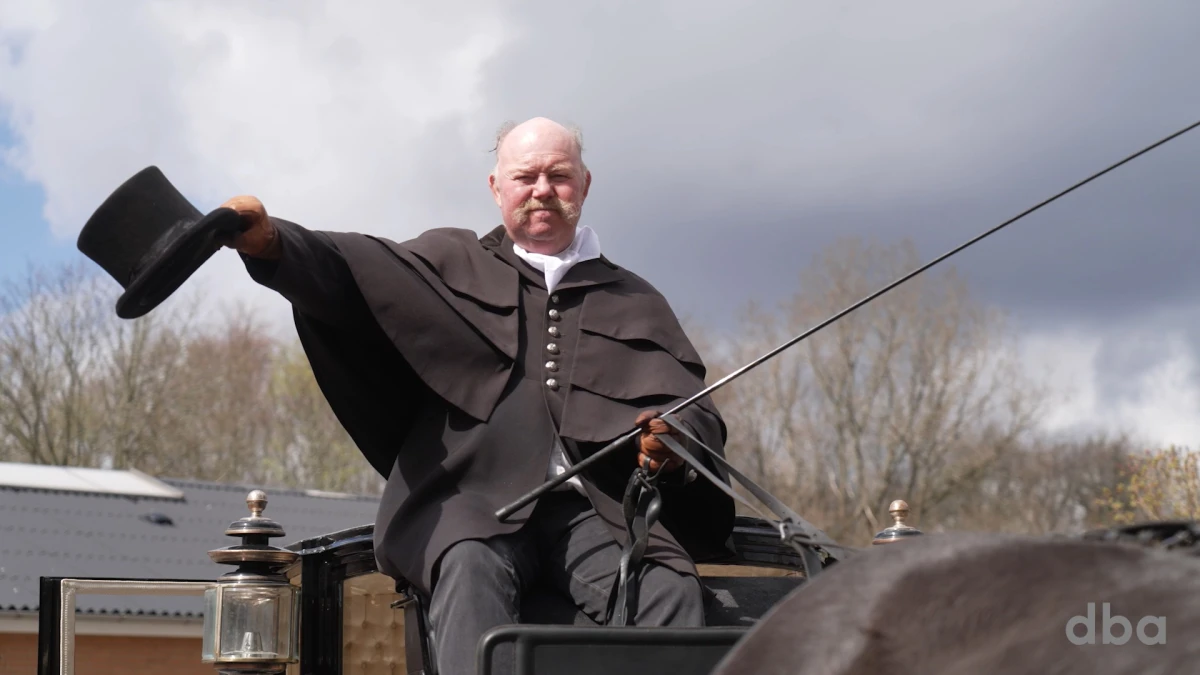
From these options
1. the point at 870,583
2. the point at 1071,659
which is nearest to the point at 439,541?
the point at 870,583

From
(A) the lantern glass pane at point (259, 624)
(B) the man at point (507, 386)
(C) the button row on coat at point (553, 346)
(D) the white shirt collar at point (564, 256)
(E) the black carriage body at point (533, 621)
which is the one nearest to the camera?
(E) the black carriage body at point (533, 621)

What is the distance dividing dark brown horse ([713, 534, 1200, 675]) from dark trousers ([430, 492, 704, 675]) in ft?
4.02

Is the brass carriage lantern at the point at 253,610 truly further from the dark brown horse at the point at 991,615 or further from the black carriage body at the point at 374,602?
the dark brown horse at the point at 991,615

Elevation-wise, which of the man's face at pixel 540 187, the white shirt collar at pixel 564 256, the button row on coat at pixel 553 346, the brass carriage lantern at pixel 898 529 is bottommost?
the brass carriage lantern at pixel 898 529

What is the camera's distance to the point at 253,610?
3.38 metres

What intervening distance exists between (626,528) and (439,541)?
1.23 feet

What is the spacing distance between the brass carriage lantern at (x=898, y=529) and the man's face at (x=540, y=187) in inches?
41.8

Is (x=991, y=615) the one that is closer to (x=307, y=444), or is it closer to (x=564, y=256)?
(x=564, y=256)

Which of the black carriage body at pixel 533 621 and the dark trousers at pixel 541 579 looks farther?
the dark trousers at pixel 541 579

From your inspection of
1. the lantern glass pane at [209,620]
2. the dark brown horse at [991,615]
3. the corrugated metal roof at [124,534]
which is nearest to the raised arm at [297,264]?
the lantern glass pane at [209,620]

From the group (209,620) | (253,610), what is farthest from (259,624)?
(209,620)

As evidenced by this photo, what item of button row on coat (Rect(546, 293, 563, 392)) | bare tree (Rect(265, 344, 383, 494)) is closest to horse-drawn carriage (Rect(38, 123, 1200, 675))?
button row on coat (Rect(546, 293, 563, 392))

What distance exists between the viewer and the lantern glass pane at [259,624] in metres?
3.37

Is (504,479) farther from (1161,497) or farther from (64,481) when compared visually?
(64,481)
